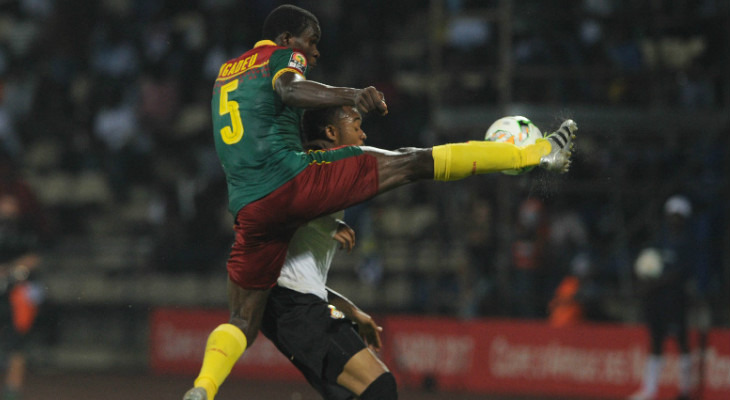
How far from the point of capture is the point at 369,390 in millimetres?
5094

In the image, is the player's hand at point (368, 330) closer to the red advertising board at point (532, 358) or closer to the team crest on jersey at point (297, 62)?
the team crest on jersey at point (297, 62)

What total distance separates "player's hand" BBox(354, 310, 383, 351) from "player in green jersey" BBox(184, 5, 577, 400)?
2.12ft

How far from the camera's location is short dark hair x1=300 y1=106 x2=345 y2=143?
18.5 ft

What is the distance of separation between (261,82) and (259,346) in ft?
30.1

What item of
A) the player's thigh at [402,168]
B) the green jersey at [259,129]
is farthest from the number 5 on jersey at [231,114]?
the player's thigh at [402,168]

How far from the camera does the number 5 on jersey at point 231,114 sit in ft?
17.5

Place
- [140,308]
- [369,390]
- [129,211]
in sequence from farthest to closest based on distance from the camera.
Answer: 1. [129,211]
2. [140,308]
3. [369,390]

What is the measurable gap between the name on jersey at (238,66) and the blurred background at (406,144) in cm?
671

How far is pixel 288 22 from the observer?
5570 mm

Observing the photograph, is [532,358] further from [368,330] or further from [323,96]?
[323,96]

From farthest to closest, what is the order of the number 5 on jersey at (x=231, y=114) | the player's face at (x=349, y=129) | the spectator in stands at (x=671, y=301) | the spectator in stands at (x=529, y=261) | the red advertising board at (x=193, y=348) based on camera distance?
the red advertising board at (x=193, y=348), the spectator in stands at (x=529, y=261), the spectator in stands at (x=671, y=301), the player's face at (x=349, y=129), the number 5 on jersey at (x=231, y=114)

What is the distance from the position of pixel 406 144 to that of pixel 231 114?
910 centimetres

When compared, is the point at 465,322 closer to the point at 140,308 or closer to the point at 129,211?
the point at 140,308

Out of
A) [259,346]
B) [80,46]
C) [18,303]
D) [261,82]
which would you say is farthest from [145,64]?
[261,82]
